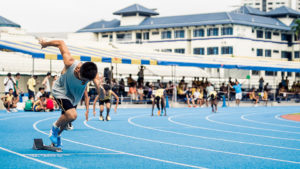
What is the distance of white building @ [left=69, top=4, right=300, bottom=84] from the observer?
86.3m

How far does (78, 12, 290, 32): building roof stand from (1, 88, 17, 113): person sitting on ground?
6173cm

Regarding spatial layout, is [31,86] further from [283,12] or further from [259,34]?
[283,12]

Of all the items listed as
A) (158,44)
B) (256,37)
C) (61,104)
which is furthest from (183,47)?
(61,104)

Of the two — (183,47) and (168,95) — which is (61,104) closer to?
(168,95)

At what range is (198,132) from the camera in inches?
601

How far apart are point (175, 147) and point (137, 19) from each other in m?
88.2

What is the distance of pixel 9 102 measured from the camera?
2559 centimetres

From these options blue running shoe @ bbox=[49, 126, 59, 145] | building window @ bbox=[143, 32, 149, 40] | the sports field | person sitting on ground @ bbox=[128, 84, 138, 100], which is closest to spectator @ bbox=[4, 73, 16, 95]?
person sitting on ground @ bbox=[128, 84, 138, 100]

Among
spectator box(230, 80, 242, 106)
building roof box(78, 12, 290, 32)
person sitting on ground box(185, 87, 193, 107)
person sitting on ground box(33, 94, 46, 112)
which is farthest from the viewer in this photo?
building roof box(78, 12, 290, 32)

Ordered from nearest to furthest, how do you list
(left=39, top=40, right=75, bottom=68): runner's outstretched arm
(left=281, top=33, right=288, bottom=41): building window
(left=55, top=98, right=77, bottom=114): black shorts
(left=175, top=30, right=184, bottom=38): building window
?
(left=39, top=40, right=75, bottom=68): runner's outstretched arm → (left=55, top=98, right=77, bottom=114): black shorts → (left=175, top=30, right=184, bottom=38): building window → (left=281, top=33, right=288, bottom=41): building window

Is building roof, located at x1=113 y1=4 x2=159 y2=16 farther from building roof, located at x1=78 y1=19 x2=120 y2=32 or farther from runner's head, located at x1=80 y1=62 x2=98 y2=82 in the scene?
runner's head, located at x1=80 y1=62 x2=98 y2=82

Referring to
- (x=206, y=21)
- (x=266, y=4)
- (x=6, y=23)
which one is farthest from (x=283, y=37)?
(x=266, y=4)

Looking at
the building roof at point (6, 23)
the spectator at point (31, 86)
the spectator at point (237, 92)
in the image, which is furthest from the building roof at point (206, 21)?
the spectator at point (31, 86)

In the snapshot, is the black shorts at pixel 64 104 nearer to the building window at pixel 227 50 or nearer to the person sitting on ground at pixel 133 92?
the person sitting on ground at pixel 133 92
